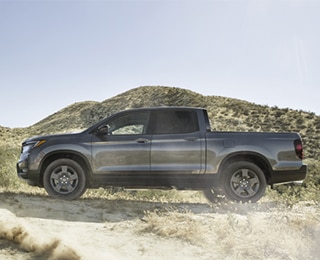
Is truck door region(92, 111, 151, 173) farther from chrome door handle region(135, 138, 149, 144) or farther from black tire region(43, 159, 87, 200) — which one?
black tire region(43, 159, 87, 200)

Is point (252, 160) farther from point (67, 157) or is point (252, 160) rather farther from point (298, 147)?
point (67, 157)

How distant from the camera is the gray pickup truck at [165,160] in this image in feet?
22.9

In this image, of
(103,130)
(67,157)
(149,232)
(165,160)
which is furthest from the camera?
(67,157)

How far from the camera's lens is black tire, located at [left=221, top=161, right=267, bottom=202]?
23.0 feet

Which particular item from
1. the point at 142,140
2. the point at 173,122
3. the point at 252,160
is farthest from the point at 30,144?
the point at 252,160

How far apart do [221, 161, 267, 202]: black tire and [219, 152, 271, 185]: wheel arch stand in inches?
4.2

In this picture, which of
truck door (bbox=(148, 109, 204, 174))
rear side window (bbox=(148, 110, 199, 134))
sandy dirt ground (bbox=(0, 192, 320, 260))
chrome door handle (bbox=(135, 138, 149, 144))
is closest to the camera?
sandy dirt ground (bbox=(0, 192, 320, 260))

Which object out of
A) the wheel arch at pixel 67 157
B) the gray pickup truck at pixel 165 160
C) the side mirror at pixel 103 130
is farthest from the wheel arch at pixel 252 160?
the wheel arch at pixel 67 157

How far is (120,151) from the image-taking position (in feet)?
23.1

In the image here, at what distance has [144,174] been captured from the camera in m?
6.96

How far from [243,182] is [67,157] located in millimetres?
3340

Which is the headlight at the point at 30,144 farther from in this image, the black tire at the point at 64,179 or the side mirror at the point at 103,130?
the side mirror at the point at 103,130

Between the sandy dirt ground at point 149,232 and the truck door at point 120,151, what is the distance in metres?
0.74

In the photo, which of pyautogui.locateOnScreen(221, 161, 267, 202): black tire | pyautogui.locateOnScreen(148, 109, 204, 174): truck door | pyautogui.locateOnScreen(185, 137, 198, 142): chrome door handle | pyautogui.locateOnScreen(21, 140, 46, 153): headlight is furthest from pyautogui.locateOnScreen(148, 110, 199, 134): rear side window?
pyautogui.locateOnScreen(21, 140, 46, 153): headlight
